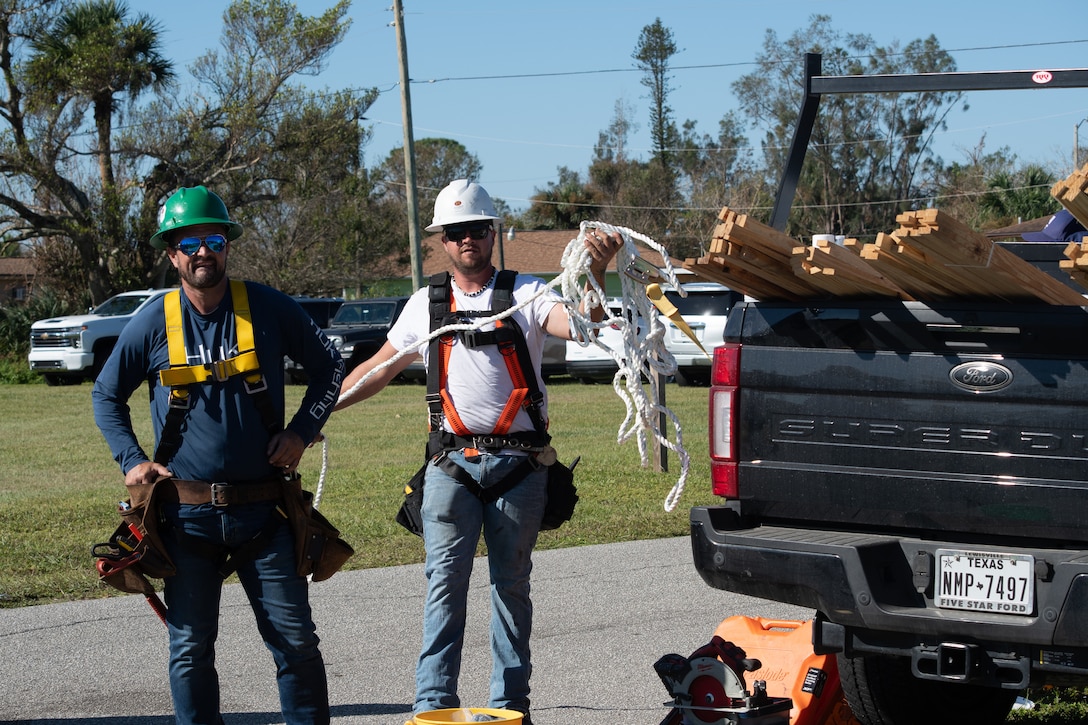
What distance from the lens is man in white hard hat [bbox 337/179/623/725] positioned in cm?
459

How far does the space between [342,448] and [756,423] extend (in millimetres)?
10339

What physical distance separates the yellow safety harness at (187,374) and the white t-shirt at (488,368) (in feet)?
2.28

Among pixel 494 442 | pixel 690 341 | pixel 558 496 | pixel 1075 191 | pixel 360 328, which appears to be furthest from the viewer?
pixel 360 328

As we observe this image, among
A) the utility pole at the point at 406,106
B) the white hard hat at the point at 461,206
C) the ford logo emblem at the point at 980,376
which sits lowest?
the ford logo emblem at the point at 980,376

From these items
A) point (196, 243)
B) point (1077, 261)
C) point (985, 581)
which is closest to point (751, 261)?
point (1077, 261)

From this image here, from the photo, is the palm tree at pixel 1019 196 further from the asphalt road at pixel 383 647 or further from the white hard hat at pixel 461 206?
the white hard hat at pixel 461 206

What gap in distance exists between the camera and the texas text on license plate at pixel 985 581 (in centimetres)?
393

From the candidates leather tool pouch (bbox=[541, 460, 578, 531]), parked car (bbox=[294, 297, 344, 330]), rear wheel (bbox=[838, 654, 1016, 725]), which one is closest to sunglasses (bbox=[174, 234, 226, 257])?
leather tool pouch (bbox=[541, 460, 578, 531])

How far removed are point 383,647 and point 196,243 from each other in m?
2.68

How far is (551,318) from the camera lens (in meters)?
4.74

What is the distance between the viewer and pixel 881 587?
163 inches

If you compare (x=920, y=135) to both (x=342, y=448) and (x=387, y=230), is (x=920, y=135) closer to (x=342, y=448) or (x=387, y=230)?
(x=387, y=230)

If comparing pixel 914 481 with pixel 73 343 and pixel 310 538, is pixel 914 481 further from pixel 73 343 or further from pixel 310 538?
pixel 73 343

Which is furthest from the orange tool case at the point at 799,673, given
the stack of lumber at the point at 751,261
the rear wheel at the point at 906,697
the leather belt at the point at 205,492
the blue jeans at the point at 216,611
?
the leather belt at the point at 205,492
